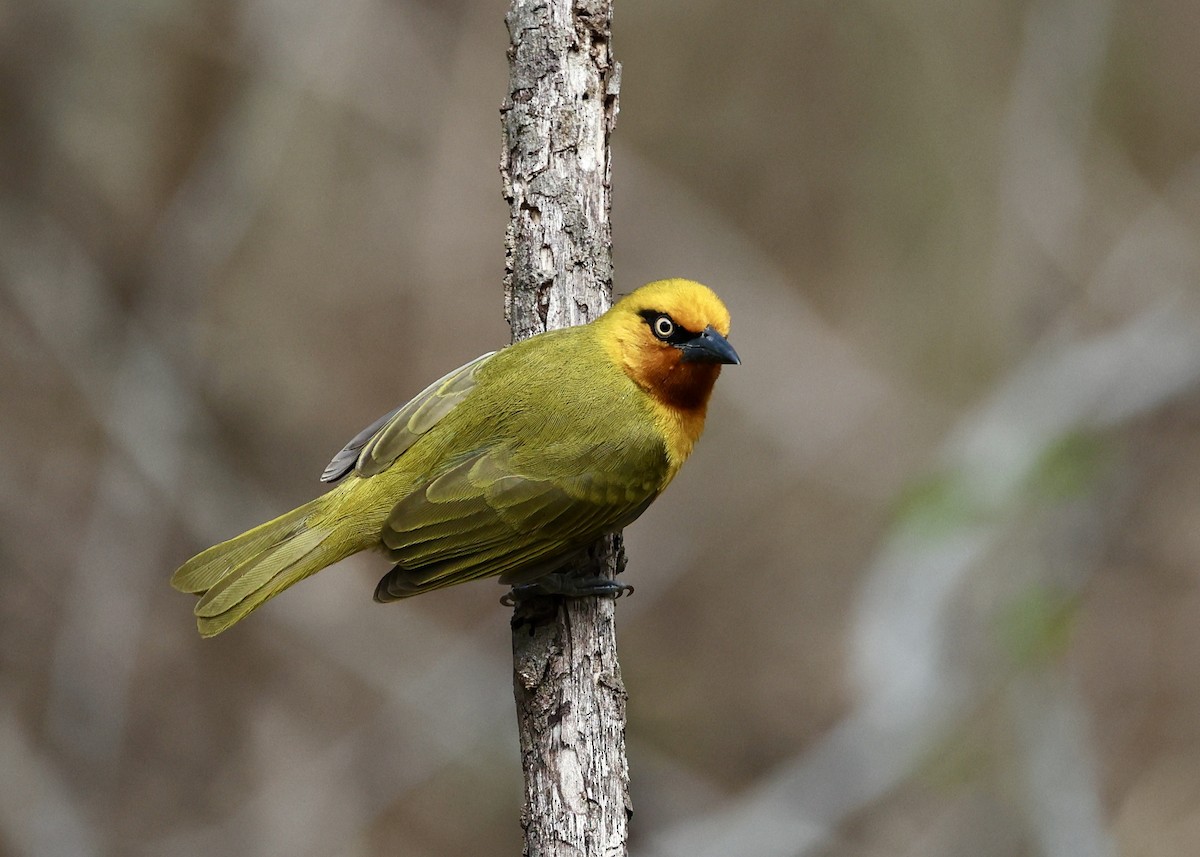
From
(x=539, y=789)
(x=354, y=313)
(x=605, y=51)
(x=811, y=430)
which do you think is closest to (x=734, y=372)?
(x=811, y=430)

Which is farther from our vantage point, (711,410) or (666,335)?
(711,410)

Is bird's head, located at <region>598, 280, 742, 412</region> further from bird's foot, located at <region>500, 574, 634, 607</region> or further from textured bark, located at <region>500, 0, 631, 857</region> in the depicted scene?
bird's foot, located at <region>500, 574, 634, 607</region>

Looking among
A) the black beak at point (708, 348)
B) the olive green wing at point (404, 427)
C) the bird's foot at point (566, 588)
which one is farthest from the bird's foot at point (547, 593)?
the black beak at point (708, 348)

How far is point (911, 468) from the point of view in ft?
25.7

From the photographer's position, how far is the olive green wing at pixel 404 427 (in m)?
4.00

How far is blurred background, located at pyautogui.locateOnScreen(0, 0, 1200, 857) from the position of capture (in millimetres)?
6504

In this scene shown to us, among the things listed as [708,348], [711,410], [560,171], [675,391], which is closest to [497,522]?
[675,391]

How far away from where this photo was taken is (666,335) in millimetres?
3914

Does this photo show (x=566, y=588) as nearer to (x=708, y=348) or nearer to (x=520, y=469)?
(x=520, y=469)

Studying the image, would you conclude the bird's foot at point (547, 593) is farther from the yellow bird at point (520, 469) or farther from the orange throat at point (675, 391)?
the orange throat at point (675, 391)

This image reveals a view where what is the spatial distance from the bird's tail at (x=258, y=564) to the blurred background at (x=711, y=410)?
8.93 feet

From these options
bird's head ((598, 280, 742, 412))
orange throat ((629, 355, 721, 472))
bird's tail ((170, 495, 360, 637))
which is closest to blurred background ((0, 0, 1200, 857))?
orange throat ((629, 355, 721, 472))

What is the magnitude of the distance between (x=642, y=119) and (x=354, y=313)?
2365 mm

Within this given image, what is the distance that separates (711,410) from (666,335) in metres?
4.05
